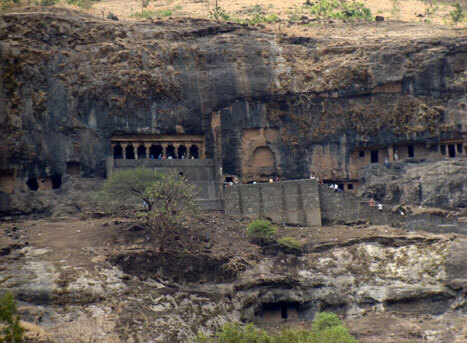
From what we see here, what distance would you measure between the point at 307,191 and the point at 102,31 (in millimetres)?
16592

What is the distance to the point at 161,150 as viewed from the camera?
57.3m

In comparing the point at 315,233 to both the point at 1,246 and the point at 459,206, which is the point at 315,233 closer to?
the point at 459,206

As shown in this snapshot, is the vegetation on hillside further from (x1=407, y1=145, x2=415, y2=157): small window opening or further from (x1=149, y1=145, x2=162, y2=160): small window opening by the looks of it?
(x1=407, y1=145, x2=415, y2=157): small window opening

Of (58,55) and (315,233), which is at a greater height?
(58,55)

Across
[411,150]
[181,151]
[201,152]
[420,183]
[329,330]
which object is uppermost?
[181,151]

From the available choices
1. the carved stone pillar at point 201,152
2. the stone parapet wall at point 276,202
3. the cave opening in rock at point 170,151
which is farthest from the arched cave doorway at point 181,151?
the stone parapet wall at point 276,202

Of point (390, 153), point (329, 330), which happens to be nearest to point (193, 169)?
point (390, 153)

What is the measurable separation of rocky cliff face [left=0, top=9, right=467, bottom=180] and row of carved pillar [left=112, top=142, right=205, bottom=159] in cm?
104

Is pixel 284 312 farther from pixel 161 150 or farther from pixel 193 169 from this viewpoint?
pixel 161 150

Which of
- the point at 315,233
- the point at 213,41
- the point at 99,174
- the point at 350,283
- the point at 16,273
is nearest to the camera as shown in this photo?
the point at 16,273

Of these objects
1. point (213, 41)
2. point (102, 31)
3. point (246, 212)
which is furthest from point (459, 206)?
point (102, 31)

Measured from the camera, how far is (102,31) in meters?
55.0

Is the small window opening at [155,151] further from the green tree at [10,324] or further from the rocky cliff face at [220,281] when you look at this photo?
the green tree at [10,324]

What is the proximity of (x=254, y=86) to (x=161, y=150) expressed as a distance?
745 cm
